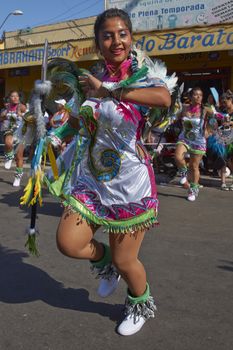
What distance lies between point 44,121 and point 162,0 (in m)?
12.4

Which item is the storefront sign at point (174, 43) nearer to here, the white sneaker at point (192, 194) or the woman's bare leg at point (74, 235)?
the white sneaker at point (192, 194)

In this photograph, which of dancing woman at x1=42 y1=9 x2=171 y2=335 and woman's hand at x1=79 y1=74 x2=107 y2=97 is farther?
dancing woman at x1=42 y1=9 x2=171 y2=335

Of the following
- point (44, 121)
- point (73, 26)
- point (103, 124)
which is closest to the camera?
point (103, 124)

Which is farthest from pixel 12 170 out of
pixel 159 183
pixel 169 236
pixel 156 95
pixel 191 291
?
pixel 156 95

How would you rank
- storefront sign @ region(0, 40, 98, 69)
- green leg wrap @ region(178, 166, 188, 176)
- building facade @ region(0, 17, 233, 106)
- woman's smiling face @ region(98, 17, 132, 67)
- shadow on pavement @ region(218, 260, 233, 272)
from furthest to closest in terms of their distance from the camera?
1. storefront sign @ region(0, 40, 98, 69)
2. building facade @ region(0, 17, 233, 106)
3. green leg wrap @ region(178, 166, 188, 176)
4. shadow on pavement @ region(218, 260, 233, 272)
5. woman's smiling face @ region(98, 17, 132, 67)

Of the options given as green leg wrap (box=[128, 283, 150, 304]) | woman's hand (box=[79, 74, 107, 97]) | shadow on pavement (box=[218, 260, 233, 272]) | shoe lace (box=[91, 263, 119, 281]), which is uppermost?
woman's hand (box=[79, 74, 107, 97])

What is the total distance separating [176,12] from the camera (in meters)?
14.0

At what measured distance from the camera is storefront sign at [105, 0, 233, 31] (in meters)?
12.8

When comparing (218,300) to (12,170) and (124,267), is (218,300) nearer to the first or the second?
(124,267)

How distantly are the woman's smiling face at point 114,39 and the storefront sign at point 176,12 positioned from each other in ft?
35.1

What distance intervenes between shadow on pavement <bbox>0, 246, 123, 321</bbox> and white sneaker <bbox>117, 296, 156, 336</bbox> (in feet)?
0.60

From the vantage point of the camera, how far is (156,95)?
2.55 m

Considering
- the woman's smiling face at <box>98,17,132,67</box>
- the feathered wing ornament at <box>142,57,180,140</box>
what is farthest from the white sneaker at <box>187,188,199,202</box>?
the woman's smiling face at <box>98,17,132,67</box>

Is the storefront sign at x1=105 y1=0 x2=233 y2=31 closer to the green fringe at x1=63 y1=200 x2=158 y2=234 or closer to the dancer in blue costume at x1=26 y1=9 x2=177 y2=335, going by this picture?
the dancer in blue costume at x1=26 y1=9 x2=177 y2=335
